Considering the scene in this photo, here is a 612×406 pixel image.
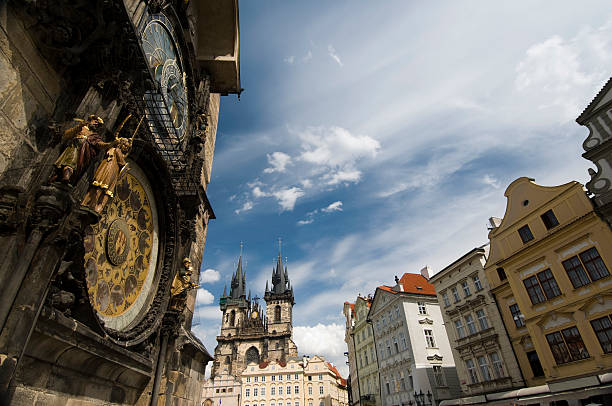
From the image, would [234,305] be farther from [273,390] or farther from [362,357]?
[362,357]

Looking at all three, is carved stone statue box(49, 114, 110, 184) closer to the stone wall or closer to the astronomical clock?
the stone wall

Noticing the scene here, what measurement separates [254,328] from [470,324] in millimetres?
63297

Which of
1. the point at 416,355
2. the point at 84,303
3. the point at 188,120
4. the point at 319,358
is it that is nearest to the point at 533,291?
the point at 416,355

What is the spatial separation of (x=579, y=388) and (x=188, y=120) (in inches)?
659

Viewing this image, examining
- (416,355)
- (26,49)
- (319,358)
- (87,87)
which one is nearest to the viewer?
(26,49)

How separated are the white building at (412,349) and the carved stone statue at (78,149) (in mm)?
23507

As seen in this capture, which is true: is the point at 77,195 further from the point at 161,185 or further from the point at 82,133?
the point at 161,185

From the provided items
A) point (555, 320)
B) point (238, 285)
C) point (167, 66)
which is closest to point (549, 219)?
point (555, 320)

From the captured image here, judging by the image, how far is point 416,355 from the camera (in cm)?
2341

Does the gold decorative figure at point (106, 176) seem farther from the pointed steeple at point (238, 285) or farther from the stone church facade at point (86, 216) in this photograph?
the pointed steeple at point (238, 285)

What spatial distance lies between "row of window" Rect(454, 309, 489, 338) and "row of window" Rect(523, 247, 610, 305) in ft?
12.8

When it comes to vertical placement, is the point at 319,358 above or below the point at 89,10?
above

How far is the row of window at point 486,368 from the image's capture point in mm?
17453

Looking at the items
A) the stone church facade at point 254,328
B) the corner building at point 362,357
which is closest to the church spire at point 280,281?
the stone church facade at point 254,328
